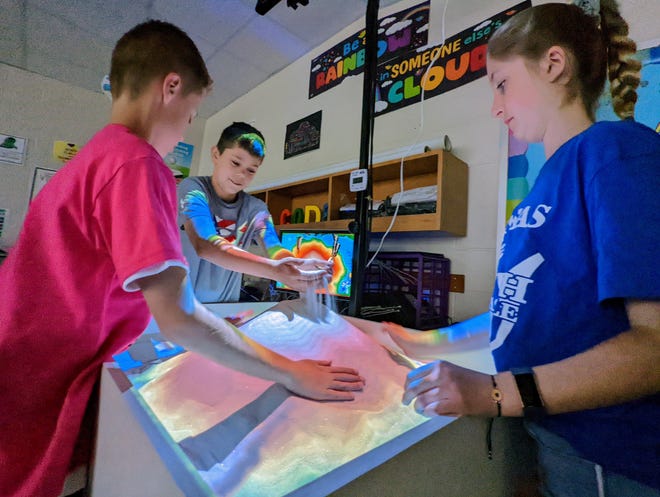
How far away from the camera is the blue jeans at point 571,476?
341mm

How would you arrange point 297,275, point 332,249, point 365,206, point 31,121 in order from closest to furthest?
point 297,275
point 365,206
point 332,249
point 31,121

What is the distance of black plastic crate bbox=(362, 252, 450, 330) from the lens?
1.16 meters

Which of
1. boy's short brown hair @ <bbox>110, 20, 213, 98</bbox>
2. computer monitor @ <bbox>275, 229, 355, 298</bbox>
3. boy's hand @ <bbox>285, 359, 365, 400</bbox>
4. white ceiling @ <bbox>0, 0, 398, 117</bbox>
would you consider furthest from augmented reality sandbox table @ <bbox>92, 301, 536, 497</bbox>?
white ceiling @ <bbox>0, 0, 398, 117</bbox>

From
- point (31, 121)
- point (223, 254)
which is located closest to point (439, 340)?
point (223, 254)

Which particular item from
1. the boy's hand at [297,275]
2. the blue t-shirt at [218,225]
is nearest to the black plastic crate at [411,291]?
the boy's hand at [297,275]

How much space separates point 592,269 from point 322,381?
1.16 feet

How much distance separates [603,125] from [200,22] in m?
2.18

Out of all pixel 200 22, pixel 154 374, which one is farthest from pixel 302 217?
pixel 154 374

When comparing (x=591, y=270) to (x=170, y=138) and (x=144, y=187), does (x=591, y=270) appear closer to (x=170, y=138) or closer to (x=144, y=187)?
(x=144, y=187)

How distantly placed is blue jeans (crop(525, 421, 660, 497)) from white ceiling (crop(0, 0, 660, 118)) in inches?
60.6

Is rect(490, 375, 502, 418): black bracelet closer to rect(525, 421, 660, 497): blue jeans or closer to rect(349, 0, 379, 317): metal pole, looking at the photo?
rect(525, 421, 660, 497): blue jeans

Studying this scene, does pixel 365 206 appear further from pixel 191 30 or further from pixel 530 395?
pixel 191 30

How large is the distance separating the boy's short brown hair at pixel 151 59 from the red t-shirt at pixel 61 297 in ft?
0.38

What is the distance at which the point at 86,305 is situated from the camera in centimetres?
44
